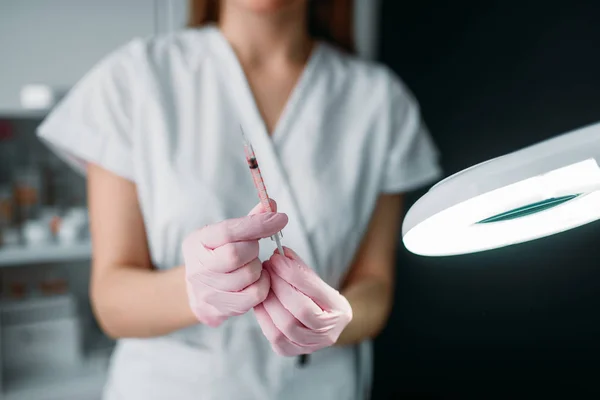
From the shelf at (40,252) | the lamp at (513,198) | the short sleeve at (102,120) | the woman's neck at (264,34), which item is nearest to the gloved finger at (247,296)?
the lamp at (513,198)

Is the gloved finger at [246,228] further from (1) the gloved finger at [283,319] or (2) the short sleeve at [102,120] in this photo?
(2) the short sleeve at [102,120]

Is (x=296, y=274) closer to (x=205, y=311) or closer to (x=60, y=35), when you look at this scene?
(x=205, y=311)

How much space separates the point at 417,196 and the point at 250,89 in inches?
18.2

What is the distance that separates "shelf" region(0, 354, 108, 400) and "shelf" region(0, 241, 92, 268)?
23cm

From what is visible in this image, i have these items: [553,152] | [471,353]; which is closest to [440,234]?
[553,152]

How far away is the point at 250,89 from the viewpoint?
0.58 meters

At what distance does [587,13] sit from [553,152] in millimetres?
433

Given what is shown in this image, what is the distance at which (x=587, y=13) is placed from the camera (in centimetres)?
53

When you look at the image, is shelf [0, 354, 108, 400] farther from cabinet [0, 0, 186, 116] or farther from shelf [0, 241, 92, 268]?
cabinet [0, 0, 186, 116]

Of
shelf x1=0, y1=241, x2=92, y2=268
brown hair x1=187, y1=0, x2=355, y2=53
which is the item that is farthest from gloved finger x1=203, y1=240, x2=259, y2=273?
shelf x1=0, y1=241, x2=92, y2=268

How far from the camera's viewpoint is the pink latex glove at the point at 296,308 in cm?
33

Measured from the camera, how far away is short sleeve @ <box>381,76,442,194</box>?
63cm

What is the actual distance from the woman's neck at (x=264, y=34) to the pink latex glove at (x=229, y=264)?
1.03 feet

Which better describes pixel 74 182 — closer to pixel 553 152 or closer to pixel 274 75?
pixel 274 75
